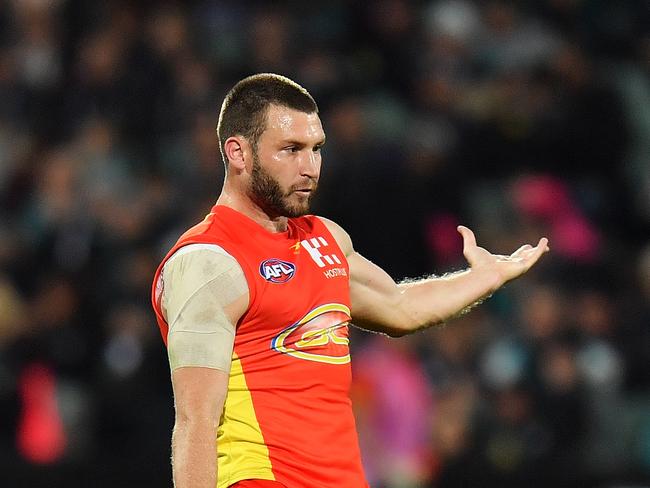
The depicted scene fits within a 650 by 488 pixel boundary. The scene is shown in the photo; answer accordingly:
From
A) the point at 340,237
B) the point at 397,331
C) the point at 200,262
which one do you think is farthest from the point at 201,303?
the point at 397,331

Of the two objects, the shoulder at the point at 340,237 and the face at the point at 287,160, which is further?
the shoulder at the point at 340,237

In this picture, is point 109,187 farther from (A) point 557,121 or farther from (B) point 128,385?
(A) point 557,121

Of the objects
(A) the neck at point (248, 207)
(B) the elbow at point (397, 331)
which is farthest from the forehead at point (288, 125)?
(B) the elbow at point (397, 331)

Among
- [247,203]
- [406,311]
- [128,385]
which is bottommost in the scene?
[128,385]

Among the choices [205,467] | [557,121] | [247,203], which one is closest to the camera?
[205,467]

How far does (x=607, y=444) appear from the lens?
8.47m

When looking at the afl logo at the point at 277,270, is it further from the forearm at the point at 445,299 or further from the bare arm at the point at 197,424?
the forearm at the point at 445,299

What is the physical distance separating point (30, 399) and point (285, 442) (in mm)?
4858

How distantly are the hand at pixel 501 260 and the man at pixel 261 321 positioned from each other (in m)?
0.66

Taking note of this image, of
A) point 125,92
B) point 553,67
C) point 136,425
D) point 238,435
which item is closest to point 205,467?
point 238,435

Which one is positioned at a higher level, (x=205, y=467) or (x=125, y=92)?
(x=125, y=92)

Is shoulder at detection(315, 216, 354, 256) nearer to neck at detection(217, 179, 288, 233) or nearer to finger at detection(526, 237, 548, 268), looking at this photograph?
neck at detection(217, 179, 288, 233)

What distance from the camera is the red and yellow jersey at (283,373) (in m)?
4.15

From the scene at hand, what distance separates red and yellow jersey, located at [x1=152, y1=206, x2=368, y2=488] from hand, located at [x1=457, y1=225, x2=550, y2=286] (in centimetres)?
80
